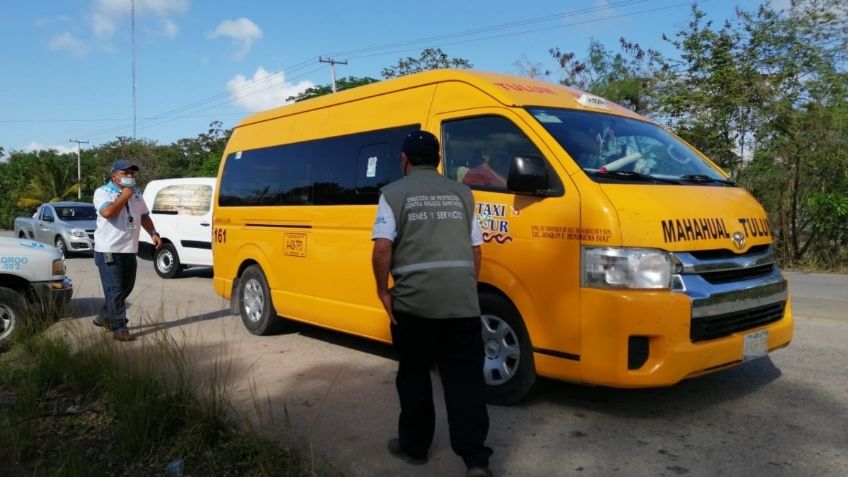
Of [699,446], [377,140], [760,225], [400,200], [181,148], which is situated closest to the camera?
[400,200]

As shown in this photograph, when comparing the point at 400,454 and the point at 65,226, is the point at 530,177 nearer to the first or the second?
the point at 400,454

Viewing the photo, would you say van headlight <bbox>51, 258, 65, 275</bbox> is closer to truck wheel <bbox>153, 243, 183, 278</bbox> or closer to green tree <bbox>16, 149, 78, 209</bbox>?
truck wheel <bbox>153, 243, 183, 278</bbox>

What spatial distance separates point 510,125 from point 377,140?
1.45 meters

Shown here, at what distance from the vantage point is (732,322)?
4246mm

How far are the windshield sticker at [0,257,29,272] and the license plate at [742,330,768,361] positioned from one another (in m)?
6.93

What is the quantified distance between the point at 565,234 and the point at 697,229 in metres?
0.81

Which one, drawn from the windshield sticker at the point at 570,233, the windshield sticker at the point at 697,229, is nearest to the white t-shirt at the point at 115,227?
the windshield sticker at the point at 570,233

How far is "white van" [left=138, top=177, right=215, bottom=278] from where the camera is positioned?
12.6 m

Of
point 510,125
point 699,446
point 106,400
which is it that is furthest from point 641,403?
point 106,400

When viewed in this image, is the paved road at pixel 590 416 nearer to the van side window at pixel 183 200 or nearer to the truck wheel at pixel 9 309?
the truck wheel at pixel 9 309

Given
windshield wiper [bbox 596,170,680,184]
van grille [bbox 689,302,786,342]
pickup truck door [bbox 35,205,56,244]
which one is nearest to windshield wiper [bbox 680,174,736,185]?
windshield wiper [bbox 596,170,680,184]

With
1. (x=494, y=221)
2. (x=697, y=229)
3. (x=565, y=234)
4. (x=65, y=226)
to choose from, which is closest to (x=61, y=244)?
(x=65, y=226)

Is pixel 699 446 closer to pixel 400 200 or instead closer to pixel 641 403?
pixel 641 403

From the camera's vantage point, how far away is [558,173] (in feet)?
14.2
